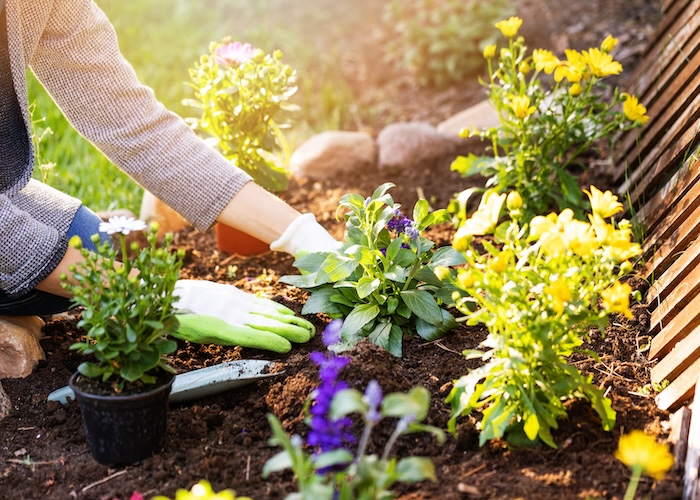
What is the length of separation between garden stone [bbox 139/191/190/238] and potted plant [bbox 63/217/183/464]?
1.27 meters

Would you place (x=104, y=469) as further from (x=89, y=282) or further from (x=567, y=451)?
(x=567, y=451)

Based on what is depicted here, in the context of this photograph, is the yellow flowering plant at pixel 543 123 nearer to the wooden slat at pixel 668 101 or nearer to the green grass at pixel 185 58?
the wooden slat at pixel 668 101

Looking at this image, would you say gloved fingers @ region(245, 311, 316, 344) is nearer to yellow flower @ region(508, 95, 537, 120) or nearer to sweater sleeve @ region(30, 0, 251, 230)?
sweater sleeve @ region(30, 0, 251, 230)

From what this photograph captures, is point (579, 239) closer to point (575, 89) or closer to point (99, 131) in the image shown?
point (575, 89)

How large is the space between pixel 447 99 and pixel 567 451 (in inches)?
100

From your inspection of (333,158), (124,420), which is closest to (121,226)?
(124,420)

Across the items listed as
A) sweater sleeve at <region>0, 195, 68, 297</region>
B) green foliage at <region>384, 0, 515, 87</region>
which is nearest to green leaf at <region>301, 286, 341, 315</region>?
sweater sleeve at <region>0, 195, 68, 297</region>

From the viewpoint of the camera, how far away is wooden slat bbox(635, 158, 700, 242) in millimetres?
2137

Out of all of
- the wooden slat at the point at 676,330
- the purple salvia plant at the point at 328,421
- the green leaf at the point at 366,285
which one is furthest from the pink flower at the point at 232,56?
the wooden slat at the point at 676,330

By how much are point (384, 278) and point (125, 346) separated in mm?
687

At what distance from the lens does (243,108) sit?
8.25 feet

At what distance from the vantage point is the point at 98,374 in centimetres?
156

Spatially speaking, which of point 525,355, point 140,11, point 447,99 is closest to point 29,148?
point 525,355

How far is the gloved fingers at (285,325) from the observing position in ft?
6.67
